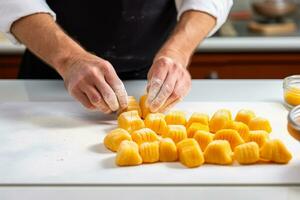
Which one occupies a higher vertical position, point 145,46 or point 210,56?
point 145,46

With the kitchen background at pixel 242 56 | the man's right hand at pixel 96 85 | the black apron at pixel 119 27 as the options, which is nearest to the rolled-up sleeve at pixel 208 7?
the black apron at pixel 119 27

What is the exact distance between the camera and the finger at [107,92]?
1.13 meters

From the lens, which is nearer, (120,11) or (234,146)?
(234,146)

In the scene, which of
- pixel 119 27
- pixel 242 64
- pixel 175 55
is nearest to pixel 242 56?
pixel 242 64

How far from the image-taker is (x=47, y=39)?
1259 millimetres

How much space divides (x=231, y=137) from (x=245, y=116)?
0.11 meters

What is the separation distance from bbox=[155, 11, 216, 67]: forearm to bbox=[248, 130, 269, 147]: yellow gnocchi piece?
0.30 m

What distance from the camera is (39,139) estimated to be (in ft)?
3.55

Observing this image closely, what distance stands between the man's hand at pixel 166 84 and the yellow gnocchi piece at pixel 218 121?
0.11 meters

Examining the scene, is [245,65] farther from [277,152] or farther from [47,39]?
[277,152]
